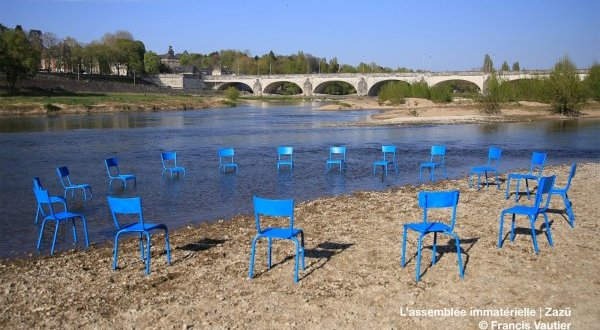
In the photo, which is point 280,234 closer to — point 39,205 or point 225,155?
point 39,205

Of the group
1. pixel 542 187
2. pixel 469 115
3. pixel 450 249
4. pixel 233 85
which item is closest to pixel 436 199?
pixel 450 249

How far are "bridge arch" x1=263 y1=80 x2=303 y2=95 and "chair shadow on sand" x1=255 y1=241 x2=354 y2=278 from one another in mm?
138038

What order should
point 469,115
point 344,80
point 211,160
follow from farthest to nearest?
point 344,80, point 469,115, point 211,160

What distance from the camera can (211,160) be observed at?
24.5 m

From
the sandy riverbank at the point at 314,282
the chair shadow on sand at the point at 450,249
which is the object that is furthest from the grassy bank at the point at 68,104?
the chair shadow on sand at the point at 450,249

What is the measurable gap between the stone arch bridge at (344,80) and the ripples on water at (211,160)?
6811 cm

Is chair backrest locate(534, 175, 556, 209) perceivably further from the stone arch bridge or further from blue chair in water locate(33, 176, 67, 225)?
the stone arch bridge

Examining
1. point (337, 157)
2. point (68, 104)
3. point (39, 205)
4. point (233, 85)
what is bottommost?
point (337, 157)

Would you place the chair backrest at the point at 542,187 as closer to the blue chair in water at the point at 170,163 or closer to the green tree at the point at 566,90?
the blue chair in water at the point at 170,163

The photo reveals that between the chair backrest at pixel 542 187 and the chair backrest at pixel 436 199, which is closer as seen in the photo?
the chair backrest at pixel 436 199

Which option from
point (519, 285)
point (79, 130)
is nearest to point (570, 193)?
point (519, 285)

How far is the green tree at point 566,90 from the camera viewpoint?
5284cm

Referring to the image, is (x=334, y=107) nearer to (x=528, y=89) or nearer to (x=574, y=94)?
(x=528, y=89)

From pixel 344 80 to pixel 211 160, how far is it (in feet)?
363
